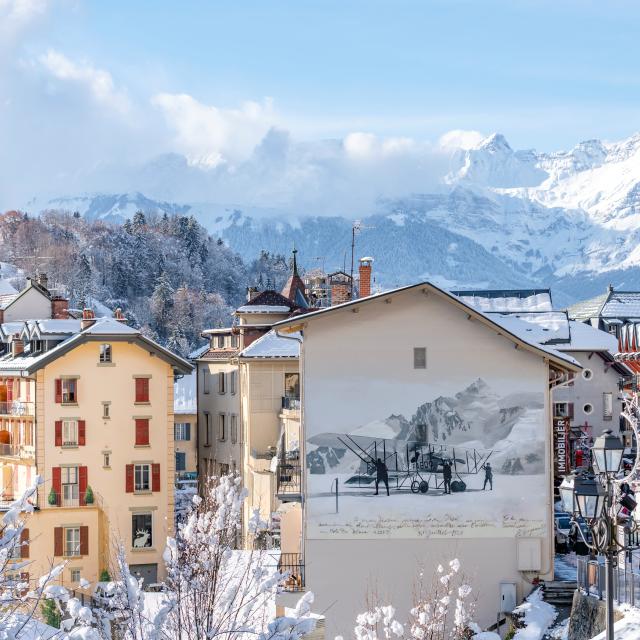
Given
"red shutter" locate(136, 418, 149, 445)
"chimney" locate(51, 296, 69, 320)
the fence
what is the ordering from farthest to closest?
"chimney" locate(51, 296, 69, 320) → "red shutter" locate(136, 418, 149, 445) → the fence

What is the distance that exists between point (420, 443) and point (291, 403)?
18185mm

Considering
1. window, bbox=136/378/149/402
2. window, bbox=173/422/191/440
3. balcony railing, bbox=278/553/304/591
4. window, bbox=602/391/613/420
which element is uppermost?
window, bbox=136/378/149/402

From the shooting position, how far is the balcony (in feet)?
141

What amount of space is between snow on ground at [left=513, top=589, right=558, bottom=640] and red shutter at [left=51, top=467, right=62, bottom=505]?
93.0 feet

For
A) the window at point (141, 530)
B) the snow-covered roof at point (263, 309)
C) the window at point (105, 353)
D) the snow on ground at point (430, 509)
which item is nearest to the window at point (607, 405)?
the snow-covered roof at point (263, 309)

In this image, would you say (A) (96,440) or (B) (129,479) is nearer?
(A) (96,440)

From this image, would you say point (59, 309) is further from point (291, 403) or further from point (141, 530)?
point (291, 403)

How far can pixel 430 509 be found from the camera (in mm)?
42344

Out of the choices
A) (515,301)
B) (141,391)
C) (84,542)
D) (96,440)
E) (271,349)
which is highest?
(515,301)

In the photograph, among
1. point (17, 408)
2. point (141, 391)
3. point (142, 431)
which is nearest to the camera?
point (142, 431)

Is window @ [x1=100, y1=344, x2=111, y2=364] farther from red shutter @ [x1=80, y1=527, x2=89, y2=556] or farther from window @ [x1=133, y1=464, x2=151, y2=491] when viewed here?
red shutter @ [x1=80, y1=527, x2=89, y2=556]

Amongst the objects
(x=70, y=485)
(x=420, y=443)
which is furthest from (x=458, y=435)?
(x=70, y=485)

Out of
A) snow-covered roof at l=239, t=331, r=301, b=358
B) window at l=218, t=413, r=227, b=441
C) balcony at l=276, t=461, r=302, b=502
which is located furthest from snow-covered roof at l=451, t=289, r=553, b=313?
balcony at l=276, t=461, r=302, b=502

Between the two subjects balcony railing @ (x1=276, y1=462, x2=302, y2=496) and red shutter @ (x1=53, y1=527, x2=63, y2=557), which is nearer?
balcony railing @ (x1=276, y1=462, x2=302, y2=496)
